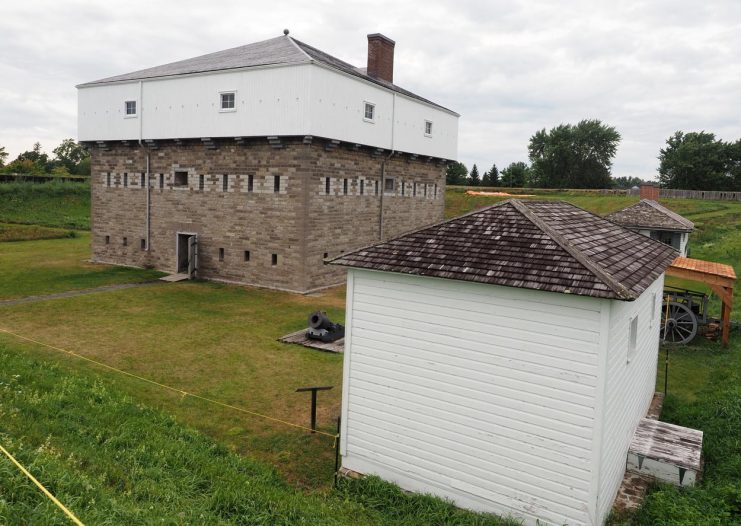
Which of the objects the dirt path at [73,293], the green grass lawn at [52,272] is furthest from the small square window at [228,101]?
the green grass lawn at [52,272]

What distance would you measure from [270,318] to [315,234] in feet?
17.8

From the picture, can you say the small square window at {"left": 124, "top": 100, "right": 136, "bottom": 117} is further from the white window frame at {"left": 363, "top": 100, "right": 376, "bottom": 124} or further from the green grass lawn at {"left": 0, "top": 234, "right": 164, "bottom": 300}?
the white window frame at {"left": 363, "top": 100, "right": 376, "bottom": 124}

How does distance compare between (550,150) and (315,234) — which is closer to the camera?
(315,234)

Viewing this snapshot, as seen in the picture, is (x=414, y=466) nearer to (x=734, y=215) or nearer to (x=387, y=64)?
(x=387, y=64)

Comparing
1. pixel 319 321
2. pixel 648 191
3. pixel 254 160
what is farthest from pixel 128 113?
pixel 648 191

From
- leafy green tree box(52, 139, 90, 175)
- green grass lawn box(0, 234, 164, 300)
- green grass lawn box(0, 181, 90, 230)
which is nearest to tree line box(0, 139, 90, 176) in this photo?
leafy green tree box(52, 139, 90, 175)

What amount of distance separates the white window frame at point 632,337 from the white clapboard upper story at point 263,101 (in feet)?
49.2

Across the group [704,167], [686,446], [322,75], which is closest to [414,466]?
[686,446]

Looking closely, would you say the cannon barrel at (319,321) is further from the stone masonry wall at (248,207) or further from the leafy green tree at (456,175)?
the leafy green tree at (456,175)

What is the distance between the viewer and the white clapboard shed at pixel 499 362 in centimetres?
705

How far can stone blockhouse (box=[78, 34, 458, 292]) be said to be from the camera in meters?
22.1

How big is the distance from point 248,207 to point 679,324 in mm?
16248

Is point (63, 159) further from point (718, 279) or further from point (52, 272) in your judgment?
point (718, 279)

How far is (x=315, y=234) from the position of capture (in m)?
22.8
